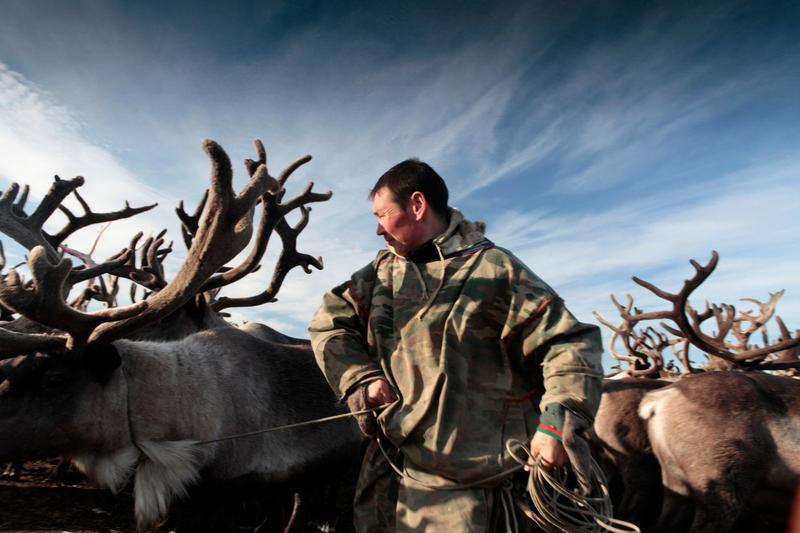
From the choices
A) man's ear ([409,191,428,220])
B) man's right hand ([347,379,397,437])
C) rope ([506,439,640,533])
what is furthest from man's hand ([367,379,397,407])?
man's ear ([409,191,428,220])

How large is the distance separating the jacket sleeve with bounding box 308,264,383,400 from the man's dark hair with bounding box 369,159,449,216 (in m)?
0.35

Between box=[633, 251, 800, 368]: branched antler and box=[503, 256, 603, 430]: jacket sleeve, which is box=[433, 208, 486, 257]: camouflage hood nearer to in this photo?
box=[503, 256, 603, 430]: jacket sleeve

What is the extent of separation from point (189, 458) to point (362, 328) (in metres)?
1.38

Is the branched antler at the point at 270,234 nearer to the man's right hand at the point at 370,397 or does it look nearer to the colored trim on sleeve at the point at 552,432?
the man's right hand at the point at 370,397

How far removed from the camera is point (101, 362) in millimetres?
2691

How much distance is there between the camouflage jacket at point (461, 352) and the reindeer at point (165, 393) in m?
1.18

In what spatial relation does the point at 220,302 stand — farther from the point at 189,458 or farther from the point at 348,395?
the point at 348,395

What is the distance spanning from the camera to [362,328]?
216 cm

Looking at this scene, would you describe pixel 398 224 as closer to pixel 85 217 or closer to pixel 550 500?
pixel 550 500

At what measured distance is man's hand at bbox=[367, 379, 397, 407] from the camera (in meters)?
1.89

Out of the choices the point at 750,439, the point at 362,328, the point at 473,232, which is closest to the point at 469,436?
the point at 362,328

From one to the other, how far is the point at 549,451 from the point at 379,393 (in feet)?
2.04

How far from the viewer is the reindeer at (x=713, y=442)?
3.62 m

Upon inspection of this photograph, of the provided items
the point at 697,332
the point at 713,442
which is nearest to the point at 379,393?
the point at 713,442
